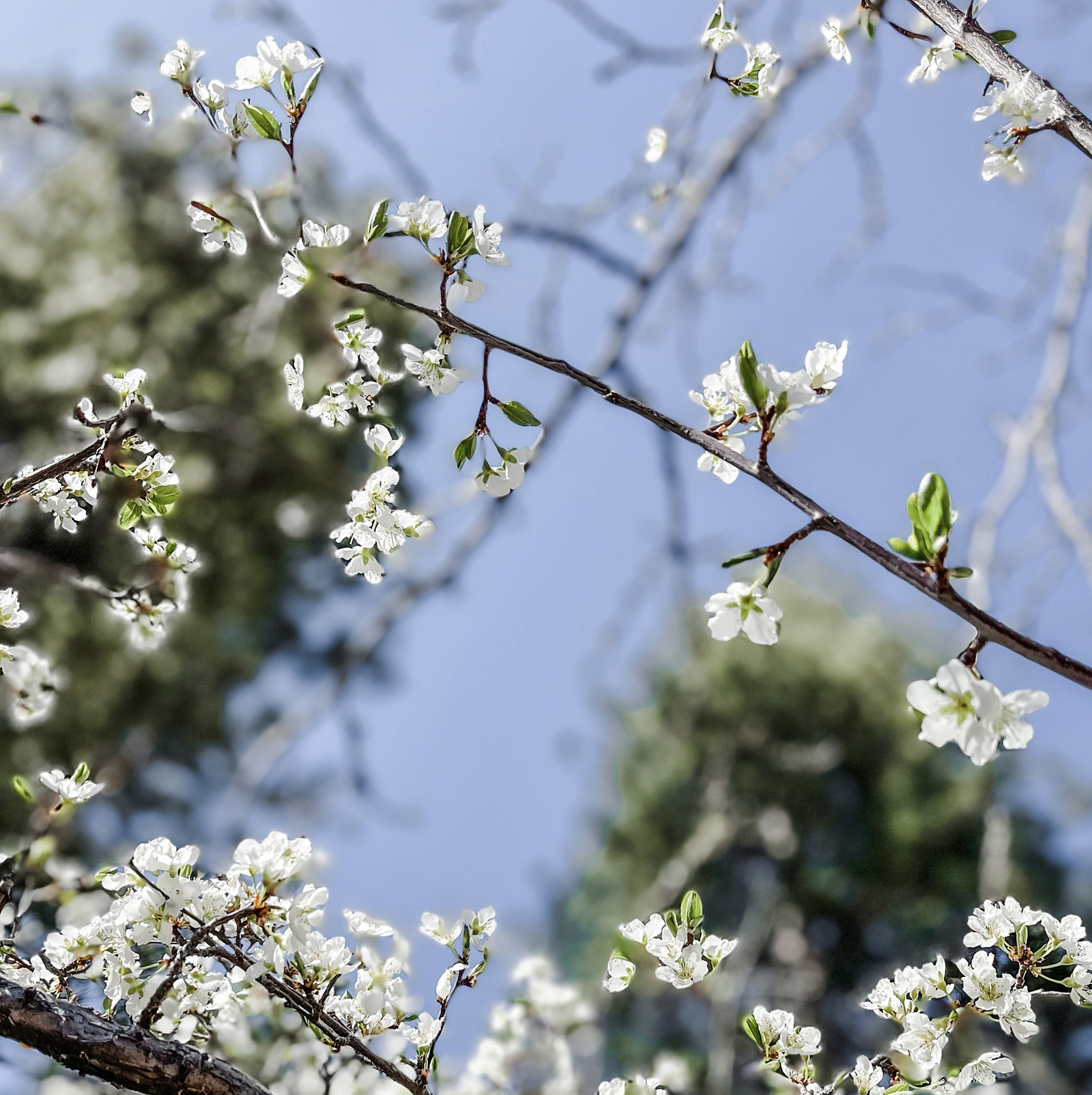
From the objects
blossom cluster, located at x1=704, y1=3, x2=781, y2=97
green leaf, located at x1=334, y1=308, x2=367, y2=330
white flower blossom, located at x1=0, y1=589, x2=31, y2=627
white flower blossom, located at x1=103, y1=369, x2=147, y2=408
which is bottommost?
white flower blossom, located at x1=0, y1=589, x2=31, y2=627

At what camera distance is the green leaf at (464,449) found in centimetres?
70

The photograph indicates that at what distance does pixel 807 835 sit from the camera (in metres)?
6.86

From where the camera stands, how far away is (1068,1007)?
6004 mm

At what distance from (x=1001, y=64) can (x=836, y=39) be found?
27 centimetres

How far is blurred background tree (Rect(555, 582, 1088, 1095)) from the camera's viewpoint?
631cm

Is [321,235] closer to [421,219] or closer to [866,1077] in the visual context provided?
[421,219]

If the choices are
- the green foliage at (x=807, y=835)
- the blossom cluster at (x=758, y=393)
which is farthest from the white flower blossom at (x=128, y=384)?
the green foliage at (x=807, y=835)

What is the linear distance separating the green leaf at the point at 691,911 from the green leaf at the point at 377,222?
2.46 ft

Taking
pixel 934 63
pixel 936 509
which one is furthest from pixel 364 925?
pixel 934 63

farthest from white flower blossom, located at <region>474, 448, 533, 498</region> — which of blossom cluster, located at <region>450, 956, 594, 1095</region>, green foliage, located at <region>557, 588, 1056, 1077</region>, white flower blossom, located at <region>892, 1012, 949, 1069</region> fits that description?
green foliage, located at <region>557, 588, 1056, 1077</region>

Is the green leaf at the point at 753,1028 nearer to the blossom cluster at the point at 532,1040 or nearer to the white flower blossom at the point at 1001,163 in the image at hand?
the blossom cluster at the point at 532,1040

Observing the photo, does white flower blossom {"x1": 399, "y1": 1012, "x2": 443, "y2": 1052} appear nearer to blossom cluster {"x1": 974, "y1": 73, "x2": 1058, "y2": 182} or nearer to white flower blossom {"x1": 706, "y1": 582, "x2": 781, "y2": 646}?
white flower blossom {"x1": 706, "y1": 582, "x2": 781, "y2": 646}

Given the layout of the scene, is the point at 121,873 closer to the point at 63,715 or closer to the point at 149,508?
the point at 149,508

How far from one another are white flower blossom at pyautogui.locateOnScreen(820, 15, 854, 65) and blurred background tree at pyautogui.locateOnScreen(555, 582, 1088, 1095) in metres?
5.64
